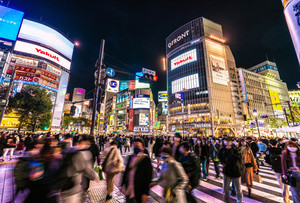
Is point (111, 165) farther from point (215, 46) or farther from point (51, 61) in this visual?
point (215, 46)

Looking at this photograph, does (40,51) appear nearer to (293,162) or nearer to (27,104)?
(27,104)

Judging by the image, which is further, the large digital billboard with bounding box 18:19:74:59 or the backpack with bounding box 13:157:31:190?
the large digital billboard with bounding box 18:19:74:59

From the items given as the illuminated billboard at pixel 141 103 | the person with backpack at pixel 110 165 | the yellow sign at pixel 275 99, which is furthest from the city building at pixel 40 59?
the yellow sign at pixel 275 99

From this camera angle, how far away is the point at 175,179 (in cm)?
274

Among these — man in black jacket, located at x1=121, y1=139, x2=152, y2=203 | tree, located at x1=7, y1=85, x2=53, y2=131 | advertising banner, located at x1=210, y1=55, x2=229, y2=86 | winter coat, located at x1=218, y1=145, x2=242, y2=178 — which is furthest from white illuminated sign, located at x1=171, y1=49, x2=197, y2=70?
man in black jacket, located at x1=121, y1=139, x2=152, y2=203

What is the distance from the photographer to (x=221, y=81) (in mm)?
61688

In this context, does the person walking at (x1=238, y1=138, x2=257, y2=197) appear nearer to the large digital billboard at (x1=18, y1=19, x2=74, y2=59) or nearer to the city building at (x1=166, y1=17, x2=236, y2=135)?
the city building at (x1=166, y1=17, x2=236, y2=135)

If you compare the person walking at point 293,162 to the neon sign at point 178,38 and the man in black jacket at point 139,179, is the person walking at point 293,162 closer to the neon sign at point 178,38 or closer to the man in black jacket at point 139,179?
the man in black jacket at point 139,179

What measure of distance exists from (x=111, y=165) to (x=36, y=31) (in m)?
66.3

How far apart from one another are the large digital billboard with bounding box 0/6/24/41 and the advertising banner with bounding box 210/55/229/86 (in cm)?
6689

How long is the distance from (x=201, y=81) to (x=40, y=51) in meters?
63.5

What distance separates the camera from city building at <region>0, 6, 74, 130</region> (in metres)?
46.8

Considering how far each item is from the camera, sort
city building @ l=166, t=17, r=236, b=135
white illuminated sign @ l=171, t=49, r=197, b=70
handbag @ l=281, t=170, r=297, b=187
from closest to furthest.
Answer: handbag @ l=281, t=170, r=297, b=187
city building @ l=166, t=17, r=236, b=135
white illuminated sign @ l=171, t=49, r=197, b=70

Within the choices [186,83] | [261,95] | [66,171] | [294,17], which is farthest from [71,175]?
[261,95]
